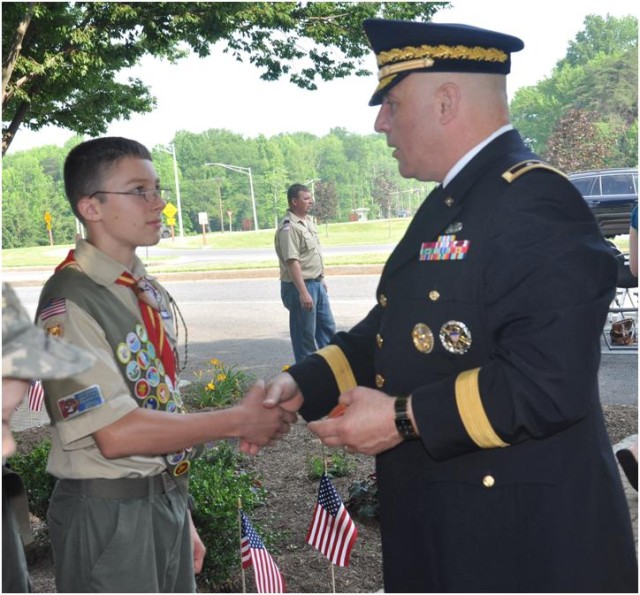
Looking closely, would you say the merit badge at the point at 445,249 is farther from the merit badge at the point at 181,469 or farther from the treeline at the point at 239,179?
the treeline at the point at 239,179

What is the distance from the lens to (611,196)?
24.0 m

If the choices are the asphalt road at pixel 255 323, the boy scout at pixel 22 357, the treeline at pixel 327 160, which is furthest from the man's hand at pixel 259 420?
the treeline at pixel 327 160

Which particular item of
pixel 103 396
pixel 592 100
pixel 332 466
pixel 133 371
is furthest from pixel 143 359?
pixel 592 100

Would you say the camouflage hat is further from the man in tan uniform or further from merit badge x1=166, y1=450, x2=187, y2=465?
the man in tan uniform

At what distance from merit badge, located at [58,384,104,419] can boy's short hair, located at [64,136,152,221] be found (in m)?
0.62

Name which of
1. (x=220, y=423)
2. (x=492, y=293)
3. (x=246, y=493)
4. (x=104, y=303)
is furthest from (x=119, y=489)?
(x=246, y=493)

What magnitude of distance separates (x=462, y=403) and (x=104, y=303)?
1.13 m

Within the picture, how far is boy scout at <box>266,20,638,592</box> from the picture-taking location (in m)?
2.00

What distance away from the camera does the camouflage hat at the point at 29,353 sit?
1354 millimetres

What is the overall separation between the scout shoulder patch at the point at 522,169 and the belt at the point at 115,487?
137 cm

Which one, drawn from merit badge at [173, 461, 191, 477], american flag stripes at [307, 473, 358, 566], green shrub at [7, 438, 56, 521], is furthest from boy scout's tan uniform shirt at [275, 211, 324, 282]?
merit badge at [173, 461, 191, 477]

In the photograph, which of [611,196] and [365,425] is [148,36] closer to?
[365,425]

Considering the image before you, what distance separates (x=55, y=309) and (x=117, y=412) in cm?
36

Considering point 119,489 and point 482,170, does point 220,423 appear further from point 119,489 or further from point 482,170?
point 482,170
